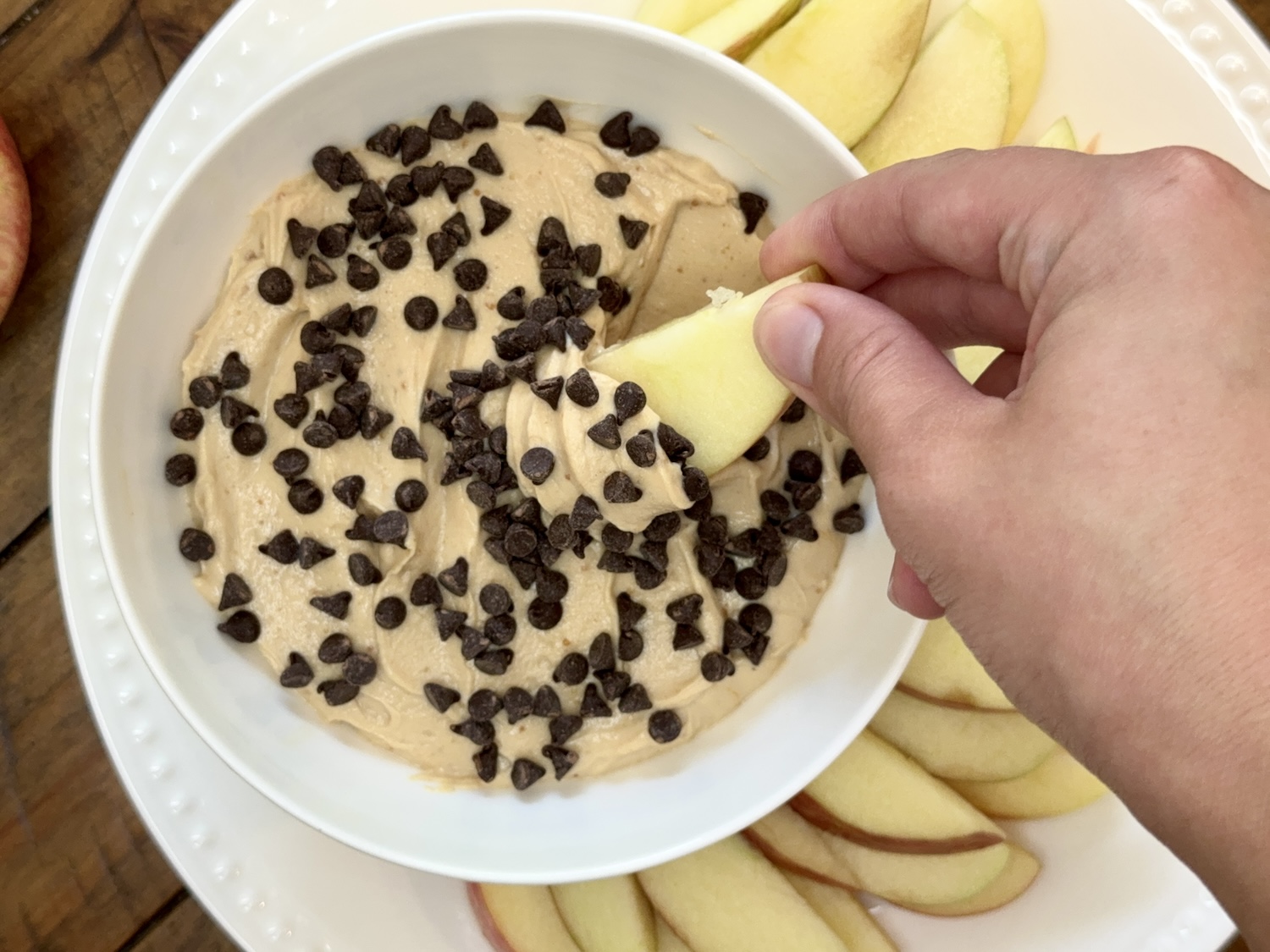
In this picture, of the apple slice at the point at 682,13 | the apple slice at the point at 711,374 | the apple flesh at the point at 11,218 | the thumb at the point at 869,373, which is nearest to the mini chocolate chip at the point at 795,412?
the apple slice at the point at 711,374

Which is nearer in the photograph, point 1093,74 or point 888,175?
point 888,175

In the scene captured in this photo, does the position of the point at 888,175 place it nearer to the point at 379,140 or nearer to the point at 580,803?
the point at 379,140

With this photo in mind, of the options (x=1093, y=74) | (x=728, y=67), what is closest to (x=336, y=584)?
(x=728, y=67)

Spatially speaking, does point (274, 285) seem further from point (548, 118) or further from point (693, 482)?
point (693, 482)

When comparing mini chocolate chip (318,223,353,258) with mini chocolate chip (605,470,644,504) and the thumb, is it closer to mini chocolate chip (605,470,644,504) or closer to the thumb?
mini chocolate chip (605,470,644,504)

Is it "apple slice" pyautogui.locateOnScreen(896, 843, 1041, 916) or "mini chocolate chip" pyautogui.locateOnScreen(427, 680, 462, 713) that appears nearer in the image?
"mini chocolate chip" pyautogui.locateOnScreen(427, 680, 462, 713)

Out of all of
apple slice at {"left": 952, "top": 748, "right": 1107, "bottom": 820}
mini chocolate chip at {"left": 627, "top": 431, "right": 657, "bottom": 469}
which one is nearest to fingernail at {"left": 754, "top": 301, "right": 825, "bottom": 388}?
mini chocolate chip at {"left": 627, "top": 431, "right": 657, "bottom": 469}

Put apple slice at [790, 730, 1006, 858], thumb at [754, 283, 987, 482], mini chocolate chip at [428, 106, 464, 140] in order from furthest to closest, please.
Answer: apple slice at [790, 730, 1006, 858] < mini chocolate chip at [428, 106, 464, 140] < thumb at [754, 283, 987, 482]
